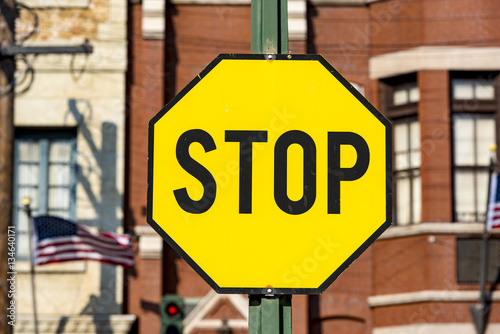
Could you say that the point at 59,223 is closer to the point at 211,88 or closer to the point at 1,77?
the point at 1,77

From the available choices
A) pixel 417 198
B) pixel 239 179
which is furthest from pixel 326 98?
pixel 417 198

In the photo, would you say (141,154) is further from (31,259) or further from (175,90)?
(31,259)

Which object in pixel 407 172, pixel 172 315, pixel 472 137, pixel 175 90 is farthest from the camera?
pixel 175 90

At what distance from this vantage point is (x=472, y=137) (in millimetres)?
17484

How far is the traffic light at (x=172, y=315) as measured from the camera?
12.7 meters

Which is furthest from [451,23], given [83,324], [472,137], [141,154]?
[83,324]

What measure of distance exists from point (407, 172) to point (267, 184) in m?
14.0

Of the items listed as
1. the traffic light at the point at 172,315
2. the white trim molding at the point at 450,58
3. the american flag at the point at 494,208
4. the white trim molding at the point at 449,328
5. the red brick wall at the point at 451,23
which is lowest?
the white trim molding at the point at 449,328

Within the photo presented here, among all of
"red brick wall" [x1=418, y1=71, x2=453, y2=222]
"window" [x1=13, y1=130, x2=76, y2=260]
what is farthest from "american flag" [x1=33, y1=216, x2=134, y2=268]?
"red brick wall" [x1=418, y1=71, x2=453, y2=222]

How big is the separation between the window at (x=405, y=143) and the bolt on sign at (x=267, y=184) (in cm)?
1362

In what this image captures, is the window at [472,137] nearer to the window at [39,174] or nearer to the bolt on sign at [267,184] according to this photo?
the window at [39,174]

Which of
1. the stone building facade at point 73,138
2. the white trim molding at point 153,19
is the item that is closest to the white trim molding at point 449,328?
the stone building facade at point 73,138

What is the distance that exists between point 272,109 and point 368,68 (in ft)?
47.3

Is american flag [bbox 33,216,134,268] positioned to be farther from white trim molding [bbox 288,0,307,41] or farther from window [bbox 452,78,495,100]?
window [bbox 452,78,495,100]
